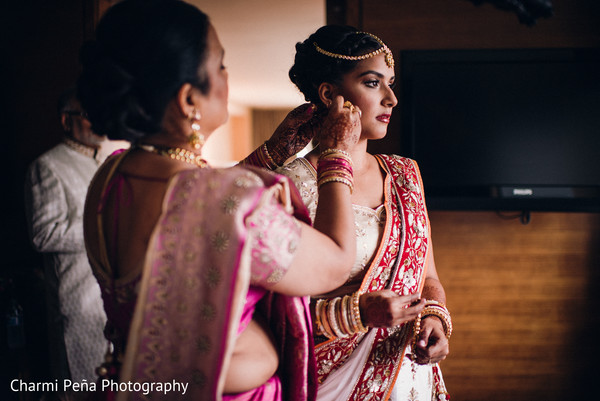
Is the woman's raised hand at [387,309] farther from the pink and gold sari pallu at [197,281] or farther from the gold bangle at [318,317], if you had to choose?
the pink and gold sari pallu at [197,281]

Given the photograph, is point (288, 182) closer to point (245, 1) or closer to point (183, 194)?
point (183, 194)

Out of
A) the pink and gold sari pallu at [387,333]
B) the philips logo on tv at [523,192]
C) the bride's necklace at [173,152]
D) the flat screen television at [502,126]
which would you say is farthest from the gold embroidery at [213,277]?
the philips logo on tv at [523,192]

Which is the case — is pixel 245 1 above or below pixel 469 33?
above

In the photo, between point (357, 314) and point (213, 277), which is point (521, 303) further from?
point (213, 277)

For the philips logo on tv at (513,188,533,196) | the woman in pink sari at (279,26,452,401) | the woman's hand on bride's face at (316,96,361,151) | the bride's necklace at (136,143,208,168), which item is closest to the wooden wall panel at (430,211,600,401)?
the philips logo on tv at (513,188,533,196)

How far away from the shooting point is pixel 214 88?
73cm

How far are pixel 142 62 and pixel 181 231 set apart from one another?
270 mm

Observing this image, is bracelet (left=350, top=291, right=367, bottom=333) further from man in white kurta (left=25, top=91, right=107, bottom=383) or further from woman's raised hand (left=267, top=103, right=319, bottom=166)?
man in white kurta (left=25, top=91, right=107, bottom=383)

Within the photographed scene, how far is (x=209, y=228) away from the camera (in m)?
0.63

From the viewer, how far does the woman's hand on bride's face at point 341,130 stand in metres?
0.91

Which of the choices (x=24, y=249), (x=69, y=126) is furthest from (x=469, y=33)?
(x=24, y=249)

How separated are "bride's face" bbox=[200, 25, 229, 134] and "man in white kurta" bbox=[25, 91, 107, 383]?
1802 millimetres

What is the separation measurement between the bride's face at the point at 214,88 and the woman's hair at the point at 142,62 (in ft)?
0.04

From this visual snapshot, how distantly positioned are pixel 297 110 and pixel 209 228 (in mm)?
737
